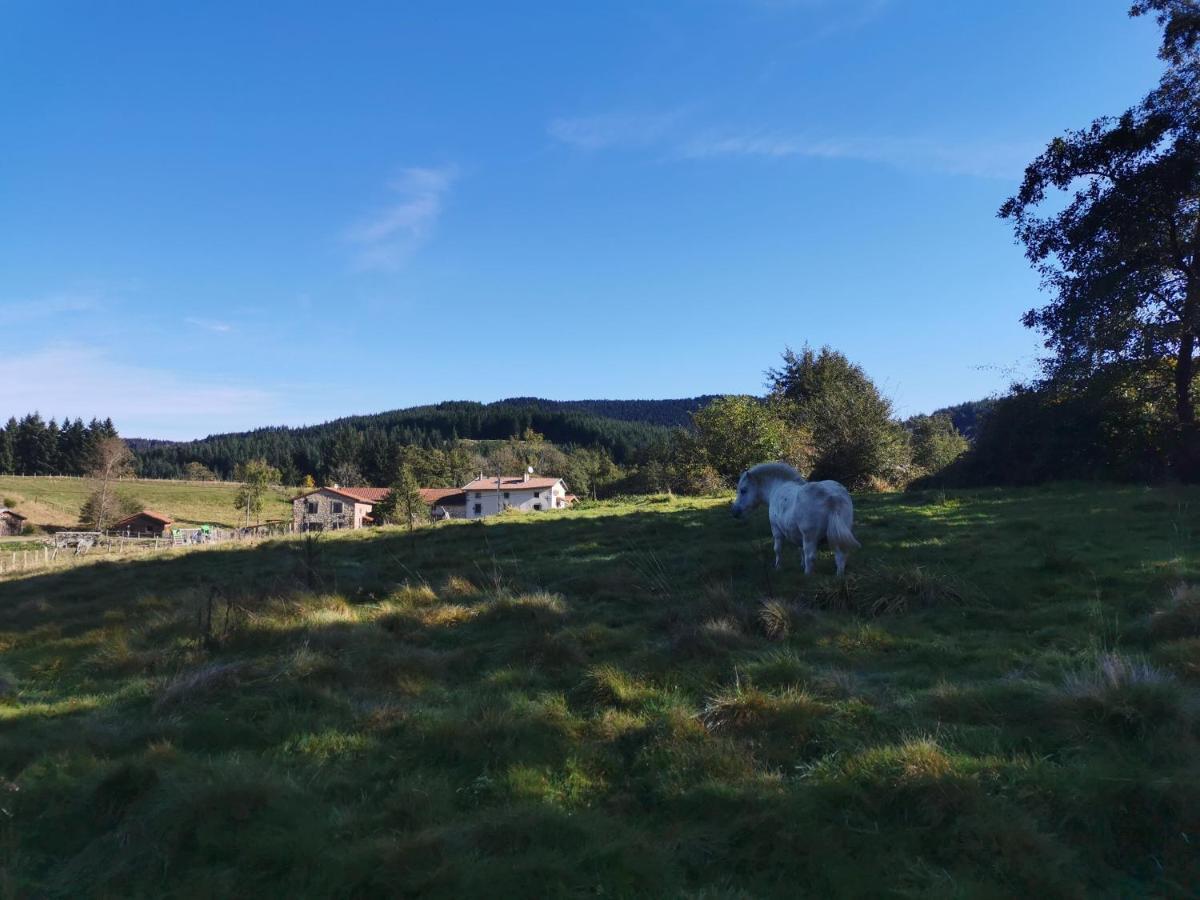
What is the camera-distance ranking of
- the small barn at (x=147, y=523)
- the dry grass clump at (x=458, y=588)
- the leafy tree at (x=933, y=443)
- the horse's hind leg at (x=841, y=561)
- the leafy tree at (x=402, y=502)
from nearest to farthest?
the horse's hind leg at (x=841, y=561)
the dry grass clump at (x=458, y=588)
the leafy tree at (x=933, y=443)
the leafy tree at (x=402, y=502)
the small barn at (x=147, y=523)

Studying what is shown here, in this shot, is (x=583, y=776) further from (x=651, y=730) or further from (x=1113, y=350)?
(x=1113, y=350)

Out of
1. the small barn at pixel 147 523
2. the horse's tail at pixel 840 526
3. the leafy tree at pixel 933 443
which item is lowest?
the small barn at pixel 147 523

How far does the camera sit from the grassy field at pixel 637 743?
132 inches

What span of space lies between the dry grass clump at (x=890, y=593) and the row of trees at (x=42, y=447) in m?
125

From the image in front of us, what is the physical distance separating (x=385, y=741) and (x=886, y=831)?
322cm

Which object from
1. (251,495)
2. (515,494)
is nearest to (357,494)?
(251,495)

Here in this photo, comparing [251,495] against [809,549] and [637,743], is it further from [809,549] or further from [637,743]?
[637,743]

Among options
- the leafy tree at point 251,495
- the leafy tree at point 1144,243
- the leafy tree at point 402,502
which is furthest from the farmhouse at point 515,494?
the leafy tree at point 1144,243

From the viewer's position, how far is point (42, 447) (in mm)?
107500

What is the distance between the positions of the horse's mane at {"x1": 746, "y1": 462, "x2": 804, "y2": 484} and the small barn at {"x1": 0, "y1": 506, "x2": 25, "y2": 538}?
83.9m

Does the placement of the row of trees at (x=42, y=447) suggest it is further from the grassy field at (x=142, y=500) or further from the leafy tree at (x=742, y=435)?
the leafy tree at (x=742, y=435)

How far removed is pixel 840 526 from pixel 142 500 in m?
96.0

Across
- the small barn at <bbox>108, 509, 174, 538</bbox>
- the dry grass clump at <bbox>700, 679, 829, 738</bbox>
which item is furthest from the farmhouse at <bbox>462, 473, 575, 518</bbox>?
the dry grass clump at <bbox>700, 679, 829, 738</bbox>

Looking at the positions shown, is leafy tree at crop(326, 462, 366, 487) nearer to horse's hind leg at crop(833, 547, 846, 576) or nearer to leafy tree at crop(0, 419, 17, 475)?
leafy tree at crop(0, 419, 17, 475)
